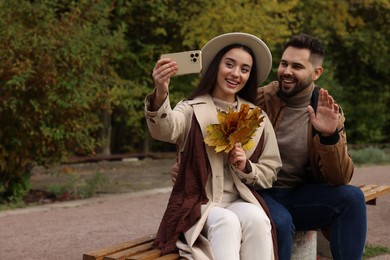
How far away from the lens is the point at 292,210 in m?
4.73

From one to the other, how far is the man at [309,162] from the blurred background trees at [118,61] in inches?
183

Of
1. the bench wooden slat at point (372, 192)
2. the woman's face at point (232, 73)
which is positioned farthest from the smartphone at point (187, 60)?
the bench wooden slat at point (372, 192)

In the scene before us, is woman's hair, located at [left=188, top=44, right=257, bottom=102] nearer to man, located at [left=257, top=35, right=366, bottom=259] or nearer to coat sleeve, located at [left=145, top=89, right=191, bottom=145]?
coat sleeve, located at [left=145, top=89, right=191, bottom=145]

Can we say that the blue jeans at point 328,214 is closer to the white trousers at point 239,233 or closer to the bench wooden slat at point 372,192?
the white trousers at point 239,233

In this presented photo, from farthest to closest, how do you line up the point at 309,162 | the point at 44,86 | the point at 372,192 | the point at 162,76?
1. the point at 44,86
2. the point at 372,192
3. the point at 309,162
4. the point at 162,76

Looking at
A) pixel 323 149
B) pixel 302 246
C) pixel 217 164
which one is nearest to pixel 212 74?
pixel 217 164

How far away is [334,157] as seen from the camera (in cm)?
444

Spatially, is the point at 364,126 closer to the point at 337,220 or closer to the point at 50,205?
the point at 50,205

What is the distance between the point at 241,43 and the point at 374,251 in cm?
250

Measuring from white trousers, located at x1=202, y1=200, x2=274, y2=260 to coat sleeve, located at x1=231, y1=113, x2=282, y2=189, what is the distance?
0.57 feet

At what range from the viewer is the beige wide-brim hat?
14.7ft

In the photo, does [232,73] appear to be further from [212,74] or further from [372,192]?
[372,192]

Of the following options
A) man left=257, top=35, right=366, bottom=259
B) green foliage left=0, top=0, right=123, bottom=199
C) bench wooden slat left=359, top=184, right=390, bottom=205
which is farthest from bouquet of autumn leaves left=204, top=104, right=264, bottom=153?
green foliage left=0, top=0, right=123, bottom=199

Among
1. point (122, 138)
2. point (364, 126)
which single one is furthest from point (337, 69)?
point (122, 138)
